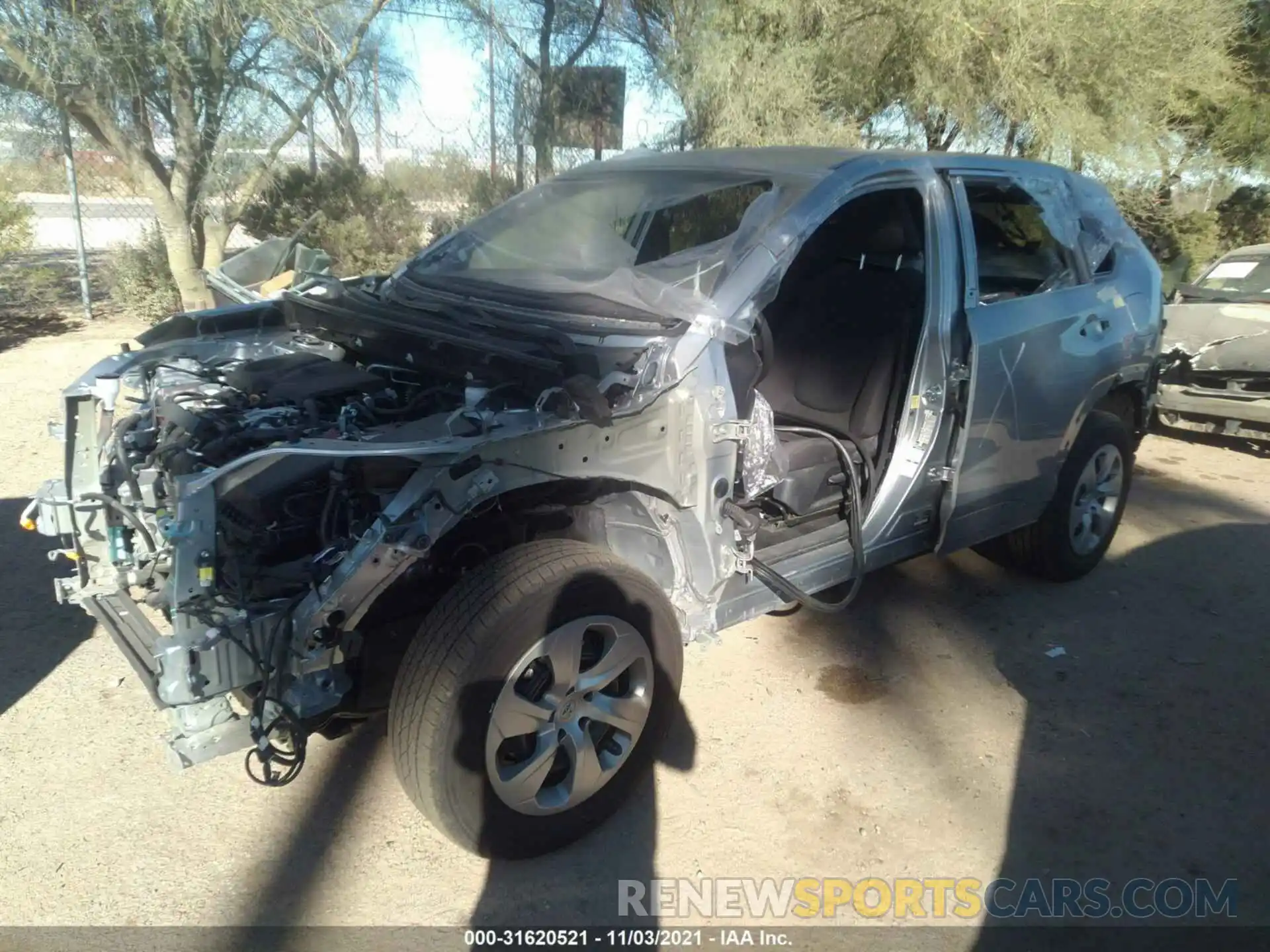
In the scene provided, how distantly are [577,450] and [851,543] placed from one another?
1435 mm

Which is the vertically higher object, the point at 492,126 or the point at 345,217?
the point at 492,126

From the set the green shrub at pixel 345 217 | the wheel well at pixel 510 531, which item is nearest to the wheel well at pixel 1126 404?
the wheel well at pixel 510 531

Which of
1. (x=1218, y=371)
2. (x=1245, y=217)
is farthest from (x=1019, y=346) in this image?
(x=1245, y=217)

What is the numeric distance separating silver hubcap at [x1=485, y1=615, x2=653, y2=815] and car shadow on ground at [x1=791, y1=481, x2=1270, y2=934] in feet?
3.51

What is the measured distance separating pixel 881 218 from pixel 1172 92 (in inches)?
344

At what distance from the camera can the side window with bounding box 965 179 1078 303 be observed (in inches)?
156

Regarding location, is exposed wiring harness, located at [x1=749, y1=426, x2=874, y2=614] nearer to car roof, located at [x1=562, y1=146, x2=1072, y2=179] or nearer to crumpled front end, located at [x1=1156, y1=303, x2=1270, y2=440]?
car roof, located at [x1=562, y1=146, x2=1072, y2=179]

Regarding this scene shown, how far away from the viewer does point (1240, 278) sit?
831 cm

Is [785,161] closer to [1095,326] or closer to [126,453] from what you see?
[1095,326]

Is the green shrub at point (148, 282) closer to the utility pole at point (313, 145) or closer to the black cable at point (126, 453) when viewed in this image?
the utility pole at point (313, 145)

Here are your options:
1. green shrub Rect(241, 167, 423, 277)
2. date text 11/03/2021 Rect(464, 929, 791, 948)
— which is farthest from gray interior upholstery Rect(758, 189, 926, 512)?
green shrub Rect(241, 167, 423, 277)

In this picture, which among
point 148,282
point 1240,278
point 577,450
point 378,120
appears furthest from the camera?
point 378,120

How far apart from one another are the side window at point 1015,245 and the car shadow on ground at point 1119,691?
150 cm

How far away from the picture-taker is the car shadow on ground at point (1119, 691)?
288cm
